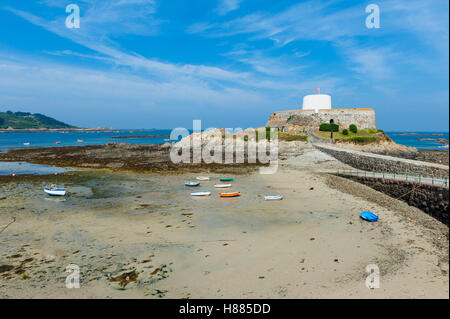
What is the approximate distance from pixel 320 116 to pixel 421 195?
44172 millimetres

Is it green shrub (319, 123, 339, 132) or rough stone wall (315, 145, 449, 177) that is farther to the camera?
green shrub (319, 123, 339, 132)

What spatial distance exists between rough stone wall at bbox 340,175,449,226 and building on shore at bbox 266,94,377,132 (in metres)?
38.4

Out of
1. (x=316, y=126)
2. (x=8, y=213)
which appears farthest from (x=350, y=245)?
(x=316, y=126)

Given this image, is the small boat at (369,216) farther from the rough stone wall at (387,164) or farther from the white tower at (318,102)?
the white tower at (318,102)

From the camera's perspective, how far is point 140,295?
26.0 ft

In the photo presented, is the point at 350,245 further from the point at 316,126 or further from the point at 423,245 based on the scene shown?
the point at 316,126

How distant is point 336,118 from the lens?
5731cm

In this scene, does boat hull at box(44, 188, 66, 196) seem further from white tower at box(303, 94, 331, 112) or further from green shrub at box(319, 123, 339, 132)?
white tower at box(303, 94, 331, 112)

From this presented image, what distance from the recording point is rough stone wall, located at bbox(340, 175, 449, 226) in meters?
14.9

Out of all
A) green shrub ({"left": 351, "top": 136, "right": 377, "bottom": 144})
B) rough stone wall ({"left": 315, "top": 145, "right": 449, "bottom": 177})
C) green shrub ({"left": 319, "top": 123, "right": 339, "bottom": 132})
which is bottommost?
rough stone wall ({"left": 315, "top": 145, "right": 449, "bottom": 177})

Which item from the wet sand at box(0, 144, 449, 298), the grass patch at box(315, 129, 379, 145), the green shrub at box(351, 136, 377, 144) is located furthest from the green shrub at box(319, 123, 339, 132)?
the wet sand at box(0, 144, 449, 298)

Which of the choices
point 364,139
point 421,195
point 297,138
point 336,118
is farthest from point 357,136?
point 421,195

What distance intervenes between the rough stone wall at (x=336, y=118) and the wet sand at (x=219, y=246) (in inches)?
1580
